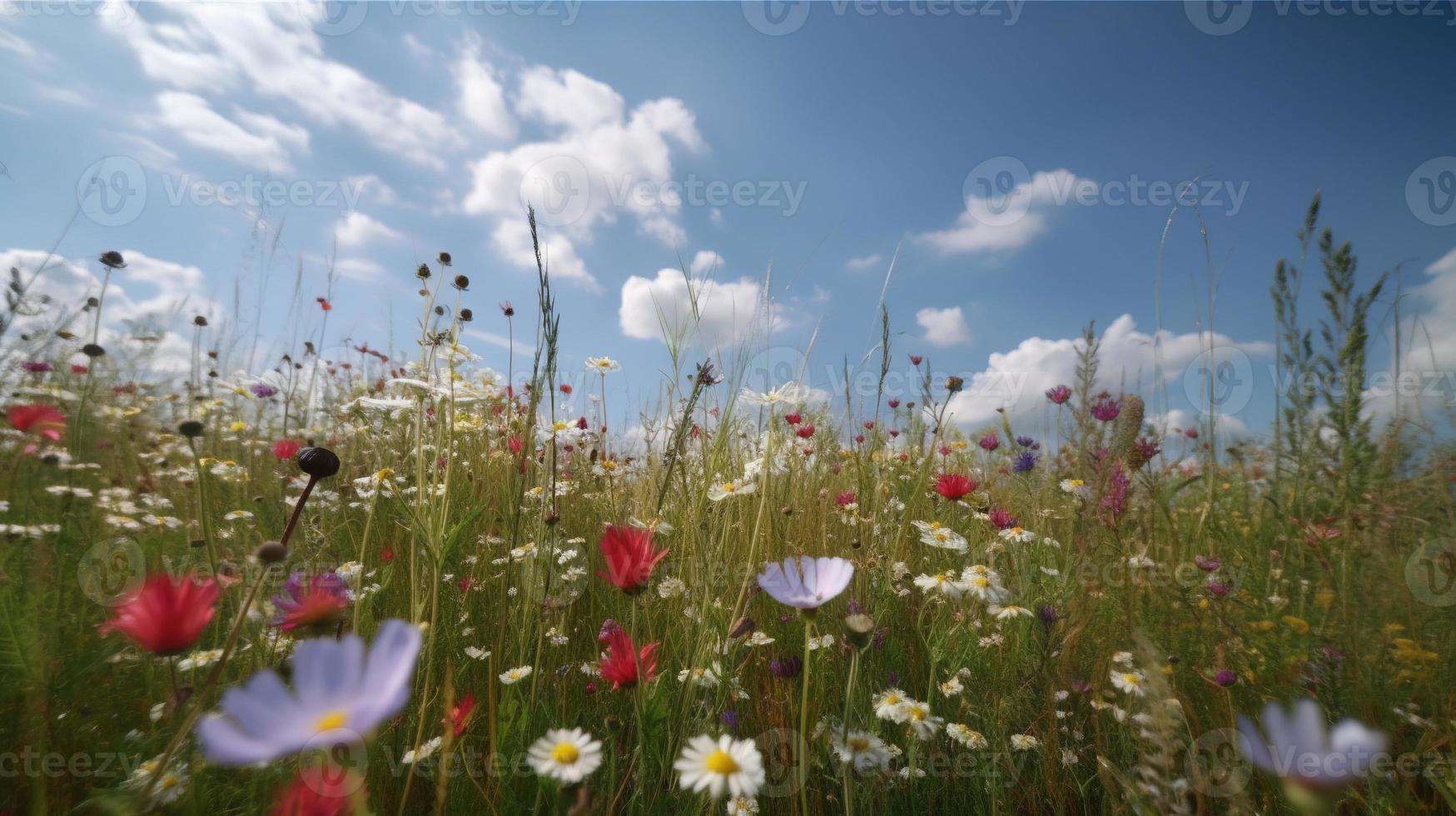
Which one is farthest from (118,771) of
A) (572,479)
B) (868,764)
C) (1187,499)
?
(1187,499)

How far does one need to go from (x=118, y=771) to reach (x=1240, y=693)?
2.29 metres

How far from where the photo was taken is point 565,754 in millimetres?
734

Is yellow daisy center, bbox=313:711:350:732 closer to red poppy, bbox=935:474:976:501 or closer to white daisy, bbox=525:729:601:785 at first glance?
A: white daisy, bbox=525:729:601:785

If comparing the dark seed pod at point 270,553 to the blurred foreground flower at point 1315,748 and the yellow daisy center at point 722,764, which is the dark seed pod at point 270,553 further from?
the blurred foreground flower at point 1315,748

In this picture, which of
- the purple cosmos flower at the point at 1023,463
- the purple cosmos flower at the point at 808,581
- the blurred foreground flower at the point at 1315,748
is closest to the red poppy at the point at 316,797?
the purple cosmos flower at the point at 808,581

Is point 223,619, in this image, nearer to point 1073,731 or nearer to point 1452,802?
point 1073,731

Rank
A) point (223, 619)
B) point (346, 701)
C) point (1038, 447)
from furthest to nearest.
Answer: point (1038, 447) → point (223, 619) → point (346, 701)

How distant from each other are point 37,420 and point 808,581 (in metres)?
2.25

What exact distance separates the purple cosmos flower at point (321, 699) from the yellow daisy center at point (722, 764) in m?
0.44

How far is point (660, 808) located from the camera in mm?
912

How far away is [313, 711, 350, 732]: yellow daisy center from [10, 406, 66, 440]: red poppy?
6.66 feet

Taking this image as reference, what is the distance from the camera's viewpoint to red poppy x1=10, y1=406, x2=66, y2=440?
1.63m

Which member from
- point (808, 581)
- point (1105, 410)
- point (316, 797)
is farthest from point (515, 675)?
point (1105, 410)

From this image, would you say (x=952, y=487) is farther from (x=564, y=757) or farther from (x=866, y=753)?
(x=564, y=757)
